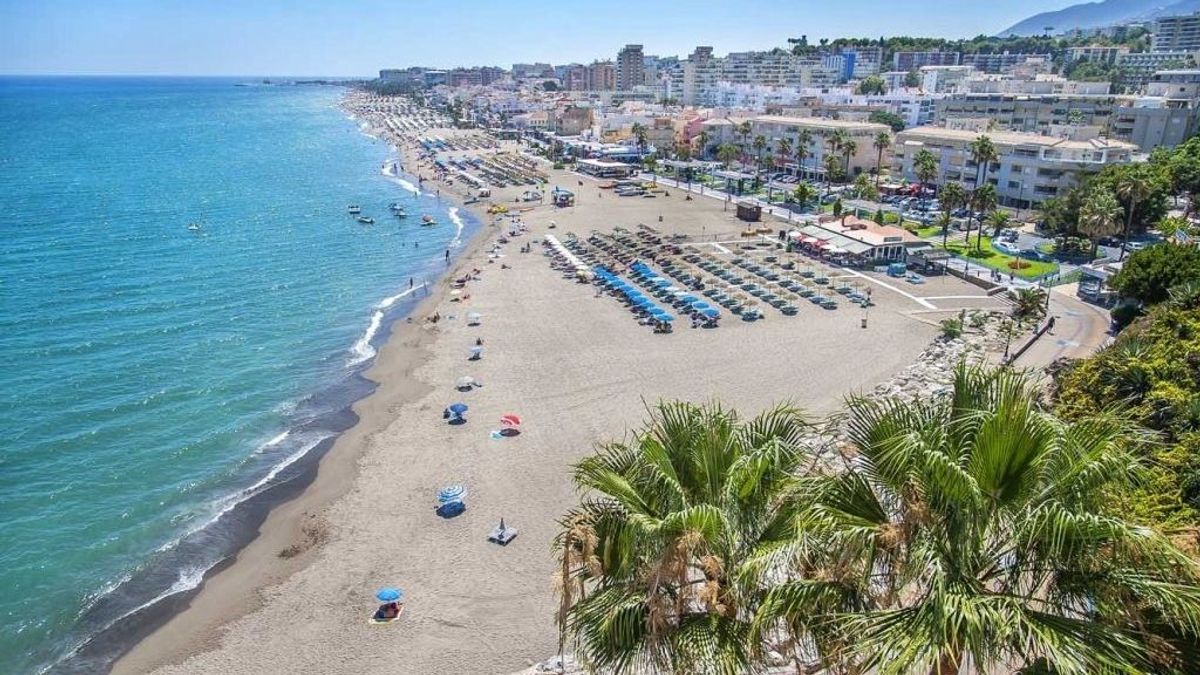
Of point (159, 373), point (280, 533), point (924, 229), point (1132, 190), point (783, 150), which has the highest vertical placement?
point (1132, 190)

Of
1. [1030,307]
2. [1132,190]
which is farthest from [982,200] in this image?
[1030,307]

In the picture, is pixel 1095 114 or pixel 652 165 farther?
pixel 652 165

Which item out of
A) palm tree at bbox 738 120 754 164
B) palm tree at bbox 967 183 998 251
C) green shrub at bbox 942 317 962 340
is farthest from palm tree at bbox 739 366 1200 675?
palm tree at bbox 738 120 754 164

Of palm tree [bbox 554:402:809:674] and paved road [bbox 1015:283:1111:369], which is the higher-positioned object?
palm tree [bbox 554:402:809:674]

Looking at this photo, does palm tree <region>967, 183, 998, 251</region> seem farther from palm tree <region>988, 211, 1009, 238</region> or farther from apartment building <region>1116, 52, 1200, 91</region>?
apartment building <region>1116, 52, 1200, 91</region>

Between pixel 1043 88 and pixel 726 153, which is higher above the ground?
pixel 1043 88

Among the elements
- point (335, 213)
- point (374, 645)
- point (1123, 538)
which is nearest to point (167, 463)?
point (374, 645)

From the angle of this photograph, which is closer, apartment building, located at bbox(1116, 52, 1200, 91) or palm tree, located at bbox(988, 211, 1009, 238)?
palm tree, located at bbox(988, 211, 1009, 238)

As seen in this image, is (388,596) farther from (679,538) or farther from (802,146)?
(802,146)
